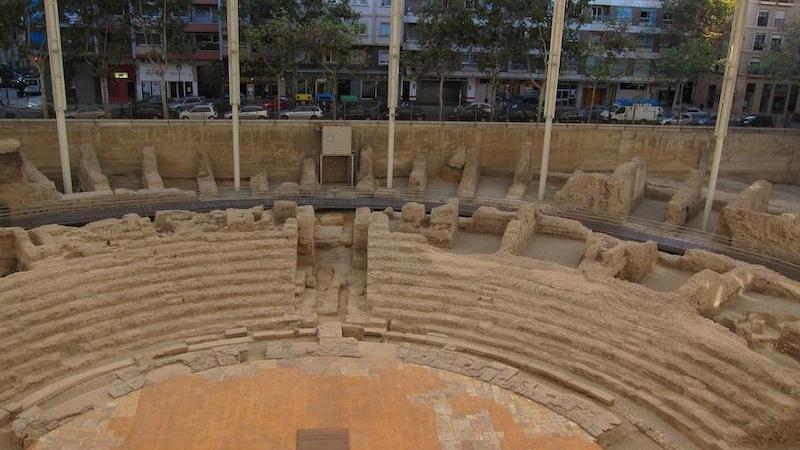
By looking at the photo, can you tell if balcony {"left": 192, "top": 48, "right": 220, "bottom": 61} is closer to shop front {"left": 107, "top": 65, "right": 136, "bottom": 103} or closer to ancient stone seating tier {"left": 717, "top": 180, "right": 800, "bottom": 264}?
shop front {"left": 107, "top": 65, "right": 136, "bottom": 103}

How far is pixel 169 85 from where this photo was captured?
157 ft

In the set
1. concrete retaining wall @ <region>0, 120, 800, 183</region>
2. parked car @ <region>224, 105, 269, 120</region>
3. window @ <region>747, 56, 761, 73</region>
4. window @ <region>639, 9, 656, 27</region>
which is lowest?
concrete retaining wall @ <region>0, 120, 800, 183</region>

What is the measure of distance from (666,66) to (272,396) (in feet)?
120

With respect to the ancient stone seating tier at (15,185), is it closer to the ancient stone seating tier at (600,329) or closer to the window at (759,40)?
the ancient stone seating tier at (600,329)

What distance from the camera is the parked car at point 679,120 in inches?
1622

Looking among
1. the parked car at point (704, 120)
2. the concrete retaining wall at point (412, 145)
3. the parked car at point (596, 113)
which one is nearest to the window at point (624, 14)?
the parked car at point (596, 113)

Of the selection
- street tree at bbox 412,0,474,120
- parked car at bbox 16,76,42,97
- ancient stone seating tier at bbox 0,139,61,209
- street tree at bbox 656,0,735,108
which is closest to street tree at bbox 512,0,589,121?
street tree at bbox 412,0,474,120

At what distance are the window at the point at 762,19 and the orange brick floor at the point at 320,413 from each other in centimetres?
4398

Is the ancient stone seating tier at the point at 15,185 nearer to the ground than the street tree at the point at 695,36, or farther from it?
nearer to the ground

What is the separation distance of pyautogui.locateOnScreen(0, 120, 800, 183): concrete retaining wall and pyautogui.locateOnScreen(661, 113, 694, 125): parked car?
367cm

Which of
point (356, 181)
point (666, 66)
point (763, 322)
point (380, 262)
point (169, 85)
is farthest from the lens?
point (169, 85)

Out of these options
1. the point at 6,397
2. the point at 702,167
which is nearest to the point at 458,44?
the point at 702,167

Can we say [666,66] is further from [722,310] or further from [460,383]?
[460,383]

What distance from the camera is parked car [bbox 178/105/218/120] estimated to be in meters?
36.1
